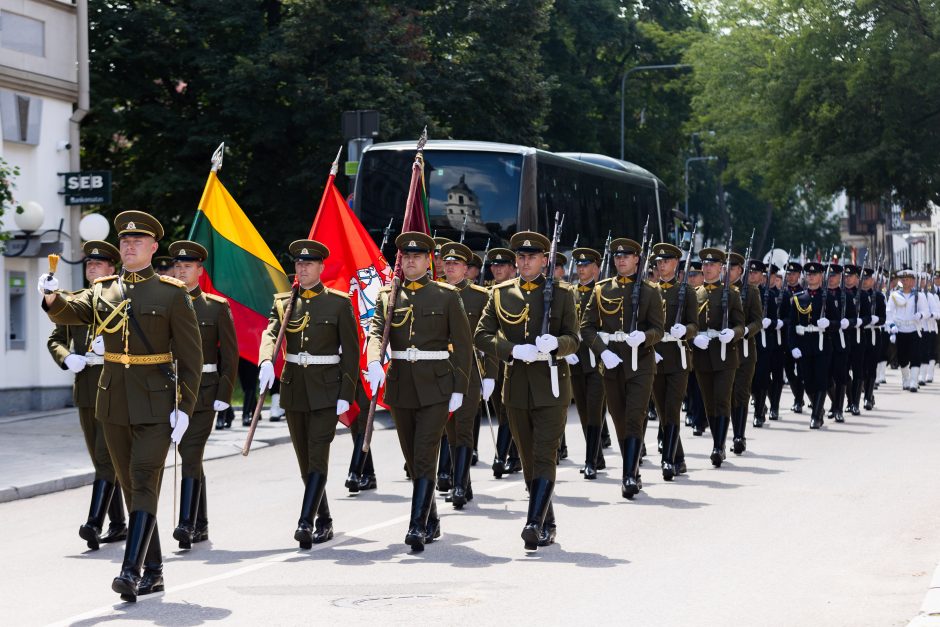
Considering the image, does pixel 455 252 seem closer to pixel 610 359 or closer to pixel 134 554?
pixel 610 359

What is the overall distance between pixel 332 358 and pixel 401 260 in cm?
78

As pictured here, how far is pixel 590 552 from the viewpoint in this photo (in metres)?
9.66

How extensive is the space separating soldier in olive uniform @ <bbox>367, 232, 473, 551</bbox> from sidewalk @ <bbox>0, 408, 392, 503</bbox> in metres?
4.73

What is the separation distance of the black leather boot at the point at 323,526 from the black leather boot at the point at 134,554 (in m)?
1.92

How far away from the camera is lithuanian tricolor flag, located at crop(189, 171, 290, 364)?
12641 millimetres

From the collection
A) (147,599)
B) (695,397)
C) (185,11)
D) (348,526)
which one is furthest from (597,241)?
(147,599)

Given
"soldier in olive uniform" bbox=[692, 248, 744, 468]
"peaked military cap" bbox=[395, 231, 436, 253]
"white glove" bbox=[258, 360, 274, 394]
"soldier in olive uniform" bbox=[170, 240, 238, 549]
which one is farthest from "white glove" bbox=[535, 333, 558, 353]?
"soldier in olive uniform" bbox=[692, 248, 744, 468]

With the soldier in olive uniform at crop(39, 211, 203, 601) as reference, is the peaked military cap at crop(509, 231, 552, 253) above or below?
above

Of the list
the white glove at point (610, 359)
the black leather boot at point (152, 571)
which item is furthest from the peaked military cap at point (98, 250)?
the white glove at point (610, 359)

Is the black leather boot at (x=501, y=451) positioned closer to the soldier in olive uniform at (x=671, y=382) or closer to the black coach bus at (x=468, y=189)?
the soldier in olive uniform at (x=671, y=382)

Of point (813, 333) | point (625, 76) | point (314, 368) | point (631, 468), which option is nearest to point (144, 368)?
point (314, 368)

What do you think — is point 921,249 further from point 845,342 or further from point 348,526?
point 348,526

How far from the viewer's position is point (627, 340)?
12211mm

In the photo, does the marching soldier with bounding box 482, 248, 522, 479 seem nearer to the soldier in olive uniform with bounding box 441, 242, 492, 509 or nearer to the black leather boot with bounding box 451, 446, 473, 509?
the soldier in olive uniform with bounding box 441, 242, 492, 509
